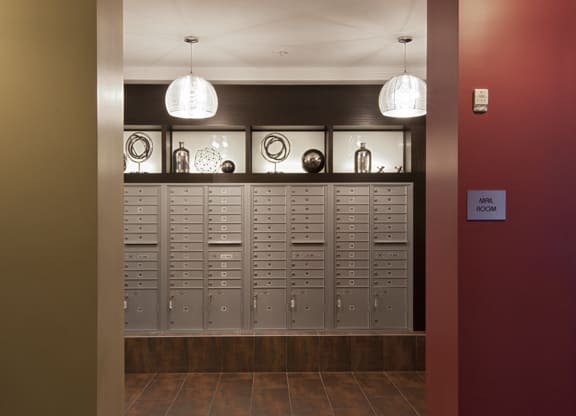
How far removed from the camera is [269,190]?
4828 mm

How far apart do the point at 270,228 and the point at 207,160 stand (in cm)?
100

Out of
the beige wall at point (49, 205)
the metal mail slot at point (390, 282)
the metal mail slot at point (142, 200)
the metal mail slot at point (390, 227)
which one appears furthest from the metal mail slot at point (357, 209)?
the beige wall at point (49, 205)

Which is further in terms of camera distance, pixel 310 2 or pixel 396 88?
pixel 396 88

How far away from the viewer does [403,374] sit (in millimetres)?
4422

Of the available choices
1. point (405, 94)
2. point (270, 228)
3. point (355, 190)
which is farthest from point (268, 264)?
point (405, 94)

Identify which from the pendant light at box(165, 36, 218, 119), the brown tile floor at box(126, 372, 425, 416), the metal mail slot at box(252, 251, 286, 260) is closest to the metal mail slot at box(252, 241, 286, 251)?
the metal mail slot at box(252, 251, 286, 260)

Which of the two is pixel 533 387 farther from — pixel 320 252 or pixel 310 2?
pixel 320 252

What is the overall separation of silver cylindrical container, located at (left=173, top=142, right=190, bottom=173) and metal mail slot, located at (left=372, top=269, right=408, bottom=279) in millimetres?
2093

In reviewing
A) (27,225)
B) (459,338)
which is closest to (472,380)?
(459,338)

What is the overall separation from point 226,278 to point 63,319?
3.03 meters

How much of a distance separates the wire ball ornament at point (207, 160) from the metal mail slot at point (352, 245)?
1.47 metres

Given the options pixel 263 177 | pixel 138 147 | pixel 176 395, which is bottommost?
pixel 176 395

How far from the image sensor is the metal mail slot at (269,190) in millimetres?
4828

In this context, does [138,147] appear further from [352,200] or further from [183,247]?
[352,200]
